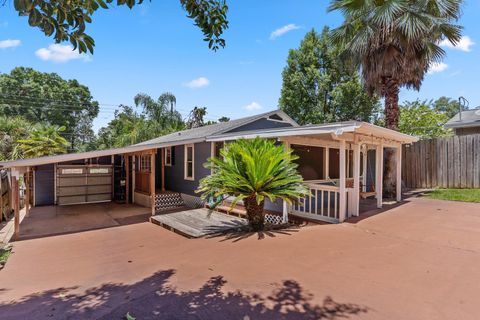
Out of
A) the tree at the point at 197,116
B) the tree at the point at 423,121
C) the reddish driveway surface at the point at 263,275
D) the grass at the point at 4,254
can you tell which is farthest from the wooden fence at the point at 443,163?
the tree at the point at 197,116

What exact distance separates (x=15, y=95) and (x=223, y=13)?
147 feet

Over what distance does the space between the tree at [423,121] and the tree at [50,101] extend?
3807 centimetres

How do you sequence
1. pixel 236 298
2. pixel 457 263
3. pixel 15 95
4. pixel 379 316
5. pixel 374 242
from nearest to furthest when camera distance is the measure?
pixel 379 316
pixel 236 298
pixel 457 263
pixel 374 242
pixel 15 95

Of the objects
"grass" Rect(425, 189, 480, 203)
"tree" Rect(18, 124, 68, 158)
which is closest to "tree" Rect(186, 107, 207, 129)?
"tree" Rect(18, 124, 68, 158)

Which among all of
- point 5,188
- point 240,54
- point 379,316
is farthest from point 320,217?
point 5,188

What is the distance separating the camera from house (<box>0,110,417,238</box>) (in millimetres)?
8836

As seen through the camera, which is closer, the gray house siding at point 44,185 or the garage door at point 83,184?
the gray house siding at point 44,185

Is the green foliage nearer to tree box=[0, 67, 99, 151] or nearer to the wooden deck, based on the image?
the wooden deck

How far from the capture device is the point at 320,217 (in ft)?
24.7

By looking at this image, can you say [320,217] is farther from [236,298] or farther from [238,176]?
[236,298]

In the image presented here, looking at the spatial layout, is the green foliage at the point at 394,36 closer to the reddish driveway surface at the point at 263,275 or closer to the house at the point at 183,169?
the house at the point at 183,169

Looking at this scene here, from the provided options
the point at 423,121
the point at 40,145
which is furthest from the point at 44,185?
the point at 423,121

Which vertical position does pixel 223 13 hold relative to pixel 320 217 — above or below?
above

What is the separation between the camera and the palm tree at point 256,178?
6.61 meters
